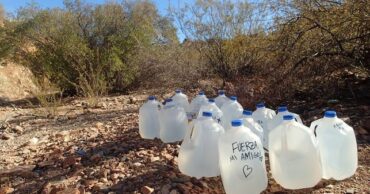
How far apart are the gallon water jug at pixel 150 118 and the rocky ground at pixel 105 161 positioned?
4.8 inches

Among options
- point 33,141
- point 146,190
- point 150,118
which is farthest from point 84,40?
point 146,190

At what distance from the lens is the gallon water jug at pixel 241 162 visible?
2.83m

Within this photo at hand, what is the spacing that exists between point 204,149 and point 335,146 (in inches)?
35.0

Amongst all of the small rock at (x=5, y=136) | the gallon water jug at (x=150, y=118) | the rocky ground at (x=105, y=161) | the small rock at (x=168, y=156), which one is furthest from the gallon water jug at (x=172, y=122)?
the small rock at (x=5, y=136)

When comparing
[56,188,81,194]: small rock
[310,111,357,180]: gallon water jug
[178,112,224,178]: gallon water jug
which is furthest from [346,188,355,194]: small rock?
[56,188,81,194]: small rock

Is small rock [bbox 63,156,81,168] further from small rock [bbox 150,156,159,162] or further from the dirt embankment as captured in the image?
the dirt embankment

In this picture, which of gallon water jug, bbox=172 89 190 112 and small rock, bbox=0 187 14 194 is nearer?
small rock, bbox=0 187 14 194

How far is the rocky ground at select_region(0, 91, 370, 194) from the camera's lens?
3175mm

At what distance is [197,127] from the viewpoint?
10.5 feet

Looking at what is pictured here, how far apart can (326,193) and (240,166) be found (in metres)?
0.59

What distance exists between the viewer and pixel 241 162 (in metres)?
2.83

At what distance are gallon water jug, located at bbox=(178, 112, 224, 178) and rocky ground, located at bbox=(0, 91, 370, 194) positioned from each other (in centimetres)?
7

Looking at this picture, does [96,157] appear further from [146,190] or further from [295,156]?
[295,156]

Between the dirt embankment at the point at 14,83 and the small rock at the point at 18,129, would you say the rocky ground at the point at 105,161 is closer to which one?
the small rock at the point at 18,129
